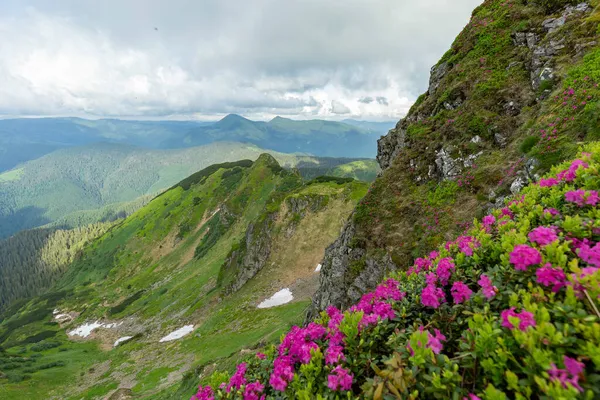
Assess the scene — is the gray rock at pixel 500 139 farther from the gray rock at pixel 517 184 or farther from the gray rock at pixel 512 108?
the gray rock at pixel 517 184

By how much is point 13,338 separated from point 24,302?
206 feet

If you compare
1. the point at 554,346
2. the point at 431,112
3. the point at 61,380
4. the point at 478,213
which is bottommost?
the point at 61,380

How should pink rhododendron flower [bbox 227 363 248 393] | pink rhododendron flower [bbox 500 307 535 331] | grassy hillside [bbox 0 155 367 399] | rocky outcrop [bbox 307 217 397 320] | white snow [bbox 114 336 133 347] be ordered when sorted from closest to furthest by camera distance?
pink rhododendron flower [bbox 500 307 535 331] → pink rhododendron flower [bbox 227 363 248 393] → rocky outcrop [bbox 307 217 397 320] → grassy hillside [bbox 0 155 367 399] → white snow [bbox 114 336 133 347]

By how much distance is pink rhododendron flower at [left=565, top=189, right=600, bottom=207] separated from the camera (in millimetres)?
5531

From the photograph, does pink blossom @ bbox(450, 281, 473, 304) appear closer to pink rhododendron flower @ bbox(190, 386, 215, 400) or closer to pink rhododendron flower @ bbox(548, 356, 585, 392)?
pink rhododendron flower @ bbox(548, 356, 585, 392)

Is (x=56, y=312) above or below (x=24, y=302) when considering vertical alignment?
above

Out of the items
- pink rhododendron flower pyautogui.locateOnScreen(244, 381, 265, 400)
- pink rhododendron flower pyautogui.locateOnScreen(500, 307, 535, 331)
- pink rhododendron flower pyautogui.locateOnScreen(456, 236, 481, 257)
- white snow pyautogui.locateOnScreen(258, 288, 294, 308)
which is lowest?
white snow pyautogui.locateOnScreen(258, 288, 294, 308)

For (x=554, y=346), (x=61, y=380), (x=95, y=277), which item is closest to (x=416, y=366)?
(x=554, y=346)

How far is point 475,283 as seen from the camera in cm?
552

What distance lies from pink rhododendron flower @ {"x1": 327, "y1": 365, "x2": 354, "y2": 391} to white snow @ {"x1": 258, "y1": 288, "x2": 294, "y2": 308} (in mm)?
44067

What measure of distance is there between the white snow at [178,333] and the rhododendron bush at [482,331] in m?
60.0

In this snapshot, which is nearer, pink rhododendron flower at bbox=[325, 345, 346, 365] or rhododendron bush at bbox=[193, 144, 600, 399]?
rhododendron bush at bbox=[193, 144, 600, 399]

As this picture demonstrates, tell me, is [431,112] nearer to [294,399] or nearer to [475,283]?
[475,283]

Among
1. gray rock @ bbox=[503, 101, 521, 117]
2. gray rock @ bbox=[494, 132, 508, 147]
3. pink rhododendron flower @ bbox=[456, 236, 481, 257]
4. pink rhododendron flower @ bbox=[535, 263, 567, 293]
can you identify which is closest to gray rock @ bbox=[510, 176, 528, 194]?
gray rock @ bbox=[494, 132, 508, 147]
